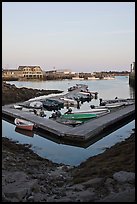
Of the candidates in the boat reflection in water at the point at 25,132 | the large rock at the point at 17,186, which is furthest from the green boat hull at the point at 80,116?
the large rock at the point at 17,186

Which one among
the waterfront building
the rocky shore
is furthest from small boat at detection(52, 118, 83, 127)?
the waterfront building

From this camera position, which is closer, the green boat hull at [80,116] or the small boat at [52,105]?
the green boat hull at [80,116]

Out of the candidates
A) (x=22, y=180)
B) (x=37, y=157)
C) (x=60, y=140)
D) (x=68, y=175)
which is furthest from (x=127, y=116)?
(x=22, y=180)

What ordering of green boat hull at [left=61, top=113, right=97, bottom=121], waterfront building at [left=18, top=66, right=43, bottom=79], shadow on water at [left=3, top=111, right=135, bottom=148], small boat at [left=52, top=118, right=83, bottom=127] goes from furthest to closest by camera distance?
waterfront building at [left=18, top=66, right=43, bottom=79], green boat hull at [left=61, top=113, right=97, bottom=121], small boat at [left=52, top=118, right=83, bottom=127], shadow on water at [left=3, top=111, right=135, bottom=148]

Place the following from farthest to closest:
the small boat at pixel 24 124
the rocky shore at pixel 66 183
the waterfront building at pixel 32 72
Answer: the waterfront building at pixel 32 72, the small boat at pixel 24 124, the rocky shore at pixel 66 183

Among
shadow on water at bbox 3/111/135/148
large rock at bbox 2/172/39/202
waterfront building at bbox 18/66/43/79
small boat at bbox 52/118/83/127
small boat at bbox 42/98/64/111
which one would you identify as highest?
waterfront building at bbox 18/66/43/79

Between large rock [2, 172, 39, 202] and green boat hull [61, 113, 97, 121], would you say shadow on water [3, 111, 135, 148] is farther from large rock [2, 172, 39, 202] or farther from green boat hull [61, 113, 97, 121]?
large rock [2, 172, 39, 202]

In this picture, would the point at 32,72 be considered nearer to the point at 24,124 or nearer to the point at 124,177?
the point at 24,124

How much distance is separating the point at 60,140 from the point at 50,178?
21.3 feet

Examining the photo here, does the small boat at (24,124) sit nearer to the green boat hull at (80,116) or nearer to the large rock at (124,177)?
the green boat hull at (80,116)

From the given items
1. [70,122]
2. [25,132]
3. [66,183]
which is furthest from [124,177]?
[70,122]

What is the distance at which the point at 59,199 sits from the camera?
6.13 metres

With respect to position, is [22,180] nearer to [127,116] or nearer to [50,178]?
[50,178]

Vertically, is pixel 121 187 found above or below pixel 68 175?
above
